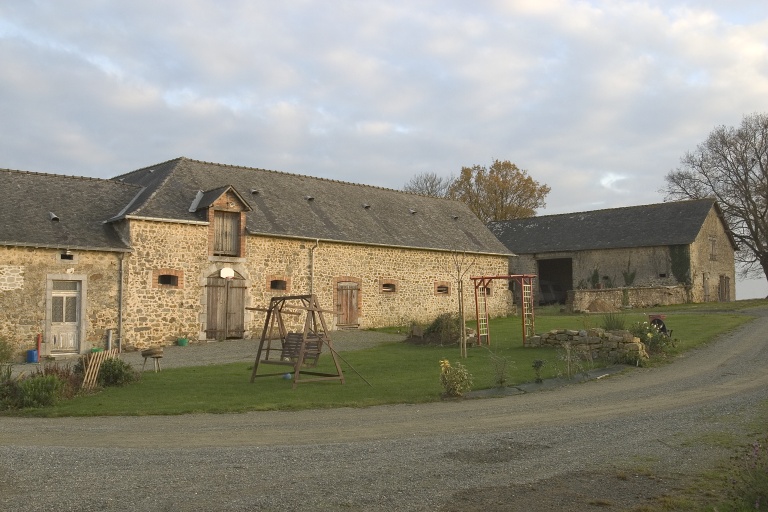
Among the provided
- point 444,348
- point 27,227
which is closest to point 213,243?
point 27,227

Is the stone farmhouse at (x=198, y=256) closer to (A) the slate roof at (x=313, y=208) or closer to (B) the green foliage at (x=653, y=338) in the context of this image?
(A) the slate roof at (x=313, y=208)

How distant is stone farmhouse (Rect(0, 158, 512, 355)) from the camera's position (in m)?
19.0

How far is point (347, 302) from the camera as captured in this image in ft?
83.2

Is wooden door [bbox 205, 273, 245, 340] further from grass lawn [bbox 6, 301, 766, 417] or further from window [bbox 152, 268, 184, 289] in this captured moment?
grass lawn [bbox 6, 301, 766, 417]

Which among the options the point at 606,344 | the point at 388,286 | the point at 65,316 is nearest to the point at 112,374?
the point at 65,316

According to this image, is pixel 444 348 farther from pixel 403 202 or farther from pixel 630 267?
pixel 630 267

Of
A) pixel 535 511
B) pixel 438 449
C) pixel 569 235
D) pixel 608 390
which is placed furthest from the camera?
pixel 569 235

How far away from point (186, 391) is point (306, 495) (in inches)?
303

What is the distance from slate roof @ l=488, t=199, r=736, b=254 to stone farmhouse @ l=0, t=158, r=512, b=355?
32.3 ft

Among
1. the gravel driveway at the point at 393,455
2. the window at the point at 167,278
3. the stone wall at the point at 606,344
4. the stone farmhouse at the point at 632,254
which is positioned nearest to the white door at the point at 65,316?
the window at the point at 167,278

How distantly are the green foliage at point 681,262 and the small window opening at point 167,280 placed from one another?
954 inches

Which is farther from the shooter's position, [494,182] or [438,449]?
[494,182]

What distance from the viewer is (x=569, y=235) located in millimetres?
38656

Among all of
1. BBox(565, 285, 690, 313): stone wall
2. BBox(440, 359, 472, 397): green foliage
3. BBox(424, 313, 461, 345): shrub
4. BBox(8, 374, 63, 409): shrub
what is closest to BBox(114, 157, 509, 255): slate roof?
BBox(565, 285, 690, 313): stone wall
